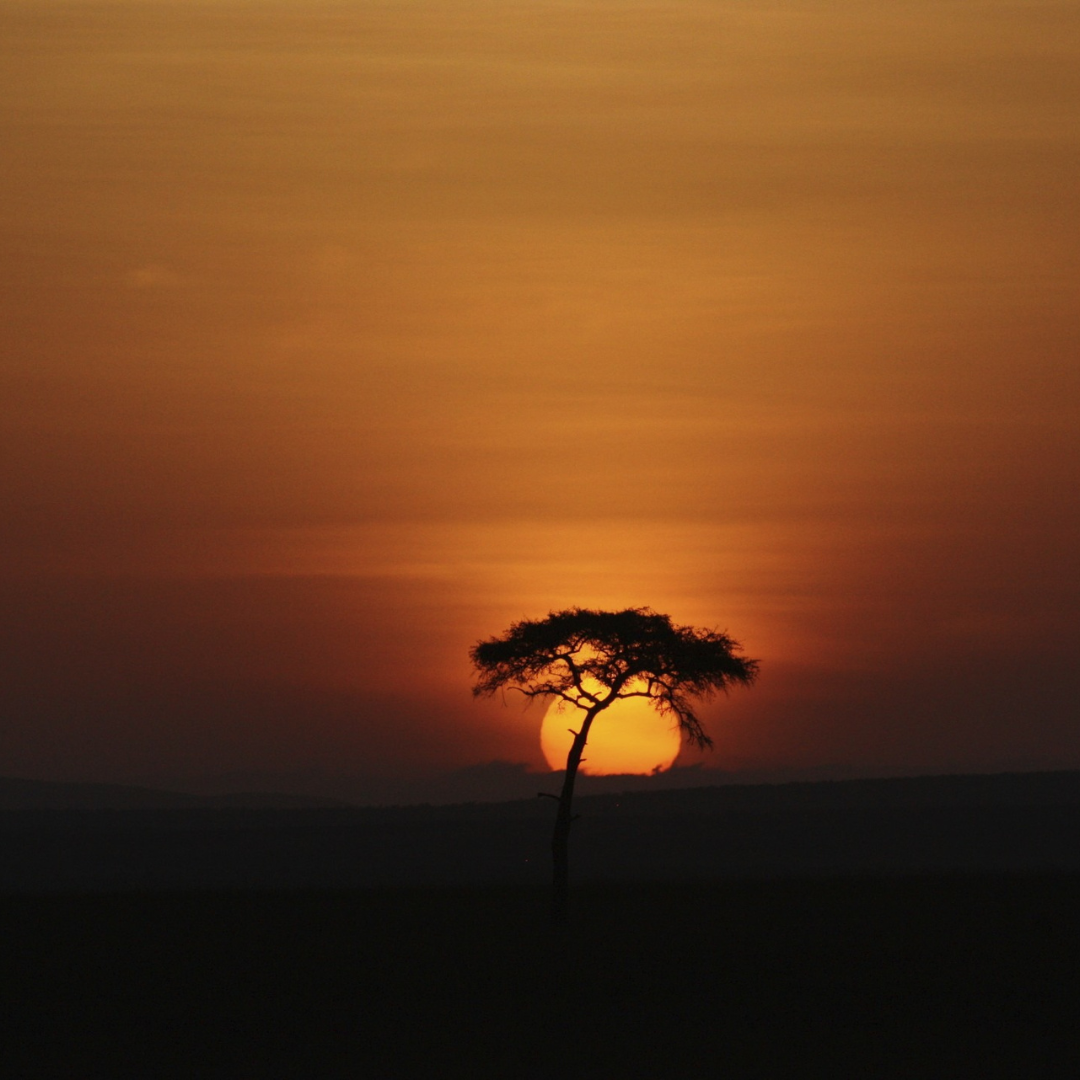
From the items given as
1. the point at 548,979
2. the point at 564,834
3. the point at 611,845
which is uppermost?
the point at 611,845

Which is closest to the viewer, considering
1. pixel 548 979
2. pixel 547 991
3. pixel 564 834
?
pixel 547 991

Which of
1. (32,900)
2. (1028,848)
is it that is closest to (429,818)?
(1028,848)

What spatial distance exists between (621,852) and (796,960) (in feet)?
171

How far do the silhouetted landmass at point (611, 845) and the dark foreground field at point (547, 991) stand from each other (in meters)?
21.3

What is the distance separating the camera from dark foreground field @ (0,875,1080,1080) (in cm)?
2014

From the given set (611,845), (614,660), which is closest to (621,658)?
(614,660)

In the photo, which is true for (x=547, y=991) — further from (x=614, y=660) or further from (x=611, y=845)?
(x=611, y=845)

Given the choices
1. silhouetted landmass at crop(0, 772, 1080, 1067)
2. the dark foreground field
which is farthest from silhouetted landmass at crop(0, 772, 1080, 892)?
the dark foreground field

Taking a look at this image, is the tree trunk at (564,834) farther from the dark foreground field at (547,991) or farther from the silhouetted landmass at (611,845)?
the silhouetted landmass at (611,845)

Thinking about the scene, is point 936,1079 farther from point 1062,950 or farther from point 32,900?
point 32,900

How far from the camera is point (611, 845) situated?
8350 centimetres

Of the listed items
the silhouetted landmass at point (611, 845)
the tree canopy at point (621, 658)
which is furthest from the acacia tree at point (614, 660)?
the silhouetted landmass at point (611, 845)

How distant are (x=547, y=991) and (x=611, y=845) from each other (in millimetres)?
58774

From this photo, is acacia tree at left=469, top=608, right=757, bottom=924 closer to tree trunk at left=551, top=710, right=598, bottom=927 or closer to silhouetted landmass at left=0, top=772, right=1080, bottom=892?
tree trunk at left=551, top=710, right=598, bottom=927
